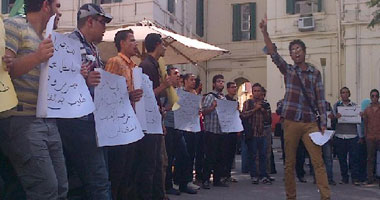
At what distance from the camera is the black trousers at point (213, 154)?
881cm

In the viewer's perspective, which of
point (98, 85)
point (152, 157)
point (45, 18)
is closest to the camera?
point (45, 18)

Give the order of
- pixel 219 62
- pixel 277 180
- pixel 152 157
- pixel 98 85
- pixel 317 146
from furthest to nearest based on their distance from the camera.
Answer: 1. pixel 219 62
2. pixel 277 180
3. pixel 317 146
4. pixel 152 157
5. pixel 98 85

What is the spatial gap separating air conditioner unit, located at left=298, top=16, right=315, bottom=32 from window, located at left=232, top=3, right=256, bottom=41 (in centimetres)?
479

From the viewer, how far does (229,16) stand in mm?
26328

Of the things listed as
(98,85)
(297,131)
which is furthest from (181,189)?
(98,85)

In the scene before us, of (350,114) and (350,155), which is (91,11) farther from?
(350,155)

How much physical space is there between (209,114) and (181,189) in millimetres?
1499

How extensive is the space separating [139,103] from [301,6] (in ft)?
58.9

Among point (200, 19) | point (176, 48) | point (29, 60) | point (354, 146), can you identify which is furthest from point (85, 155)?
point (200, 19)

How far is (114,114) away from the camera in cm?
462

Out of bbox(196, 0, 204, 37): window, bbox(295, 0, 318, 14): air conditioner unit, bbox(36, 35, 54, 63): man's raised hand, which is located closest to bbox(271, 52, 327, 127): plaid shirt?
bbox(36, 35, 54, 63): man's raised hand

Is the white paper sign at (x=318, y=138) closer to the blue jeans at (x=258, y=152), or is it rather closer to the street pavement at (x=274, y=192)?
the street pavement at (x=274, y=192)

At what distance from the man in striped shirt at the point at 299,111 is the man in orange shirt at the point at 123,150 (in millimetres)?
1849

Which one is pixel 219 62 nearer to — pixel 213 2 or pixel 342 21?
pixel 213 2
